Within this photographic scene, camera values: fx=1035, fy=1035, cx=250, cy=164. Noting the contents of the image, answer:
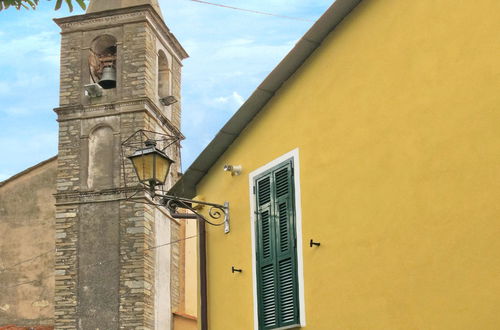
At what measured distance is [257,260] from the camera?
32.2 ft

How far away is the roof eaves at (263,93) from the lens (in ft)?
29.9

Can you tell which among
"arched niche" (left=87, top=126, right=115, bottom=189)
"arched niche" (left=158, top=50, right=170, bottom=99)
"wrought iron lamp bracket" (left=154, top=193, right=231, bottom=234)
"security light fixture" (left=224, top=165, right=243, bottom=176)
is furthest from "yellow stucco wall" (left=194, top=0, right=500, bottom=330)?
"arched niche" (left=158, top=50, right=170, bottom=99)

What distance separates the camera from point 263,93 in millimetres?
10125

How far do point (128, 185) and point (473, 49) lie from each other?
18.2 meters

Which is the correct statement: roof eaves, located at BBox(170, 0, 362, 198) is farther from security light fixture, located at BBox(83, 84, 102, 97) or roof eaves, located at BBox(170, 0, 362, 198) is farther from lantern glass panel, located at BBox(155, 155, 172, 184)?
security light fixture, located at BBox(83, 84, 102, 97)

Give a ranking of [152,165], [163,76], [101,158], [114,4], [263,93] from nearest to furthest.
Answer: [263,93]
[152,165]
[101,158]
[114,4]
[163,76]

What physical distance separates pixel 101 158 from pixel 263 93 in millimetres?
16127

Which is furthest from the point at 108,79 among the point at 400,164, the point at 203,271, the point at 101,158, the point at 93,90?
the point at 400,164

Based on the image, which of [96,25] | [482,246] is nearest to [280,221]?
[482,246]

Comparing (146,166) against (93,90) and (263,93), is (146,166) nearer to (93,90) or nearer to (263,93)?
(263,93)

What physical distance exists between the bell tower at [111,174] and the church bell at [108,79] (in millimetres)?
25

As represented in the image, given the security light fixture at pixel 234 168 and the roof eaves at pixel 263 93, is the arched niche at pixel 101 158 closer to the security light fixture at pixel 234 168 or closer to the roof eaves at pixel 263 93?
the roof eaves at pixel 263 93

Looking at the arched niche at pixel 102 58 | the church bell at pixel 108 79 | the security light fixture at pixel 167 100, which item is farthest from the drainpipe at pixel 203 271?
the security light fixture at pixel 167 100

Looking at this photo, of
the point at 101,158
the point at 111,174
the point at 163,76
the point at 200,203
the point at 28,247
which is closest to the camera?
Answer: the point at 200,203
